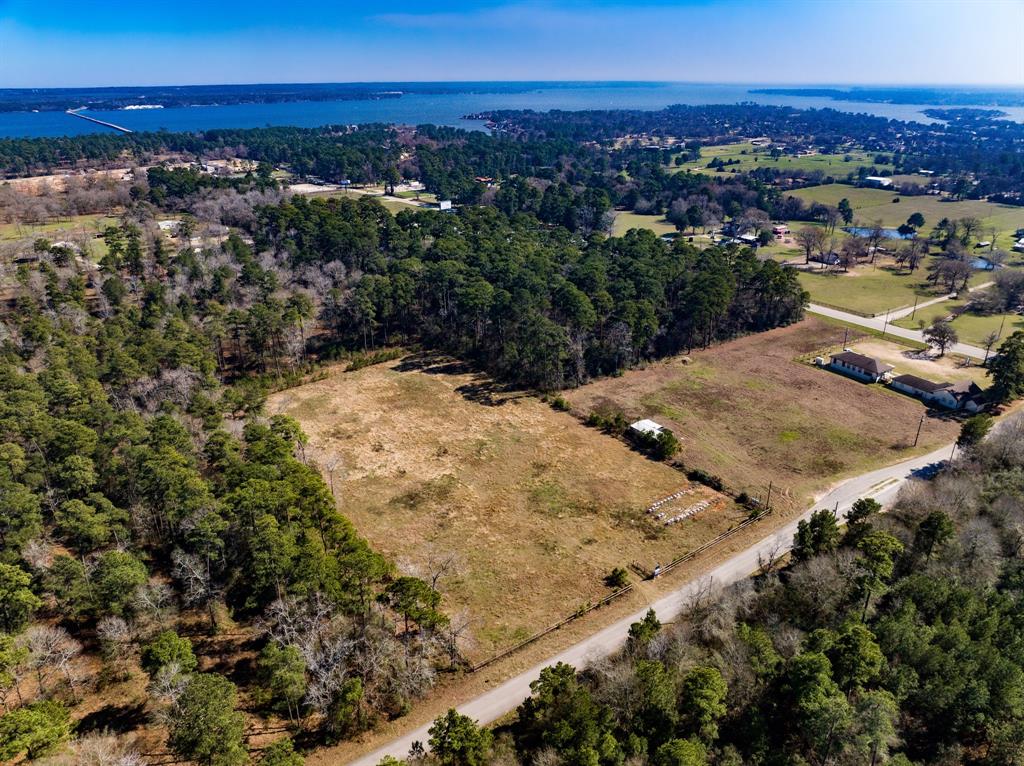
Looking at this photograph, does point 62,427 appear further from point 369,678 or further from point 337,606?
point 369,678

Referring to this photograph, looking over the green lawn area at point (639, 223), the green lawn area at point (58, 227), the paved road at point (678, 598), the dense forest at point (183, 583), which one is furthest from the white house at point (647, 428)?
the green lawn area at point (58, 227)

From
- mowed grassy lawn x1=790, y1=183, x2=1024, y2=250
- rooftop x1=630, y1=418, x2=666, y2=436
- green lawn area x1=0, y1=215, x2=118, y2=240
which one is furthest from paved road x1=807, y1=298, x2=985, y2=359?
green lawn area x1=0, y1=215, x2=118, y2=240

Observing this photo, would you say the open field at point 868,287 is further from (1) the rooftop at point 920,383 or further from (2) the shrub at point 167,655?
(2) the shrub at point 167,655

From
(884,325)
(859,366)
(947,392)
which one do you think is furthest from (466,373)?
(884,325)

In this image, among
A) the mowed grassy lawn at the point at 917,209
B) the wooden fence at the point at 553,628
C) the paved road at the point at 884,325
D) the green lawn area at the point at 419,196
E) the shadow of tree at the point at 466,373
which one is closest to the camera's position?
the wooden fence at the point at 553,628

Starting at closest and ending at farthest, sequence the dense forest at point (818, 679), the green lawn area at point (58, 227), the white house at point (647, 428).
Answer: the dense forest at point (818, 679) < the white house at point (647, 428) < the green lawn area at point (58, 227)

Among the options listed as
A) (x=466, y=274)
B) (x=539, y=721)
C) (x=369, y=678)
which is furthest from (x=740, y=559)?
(x=466, y=274)
